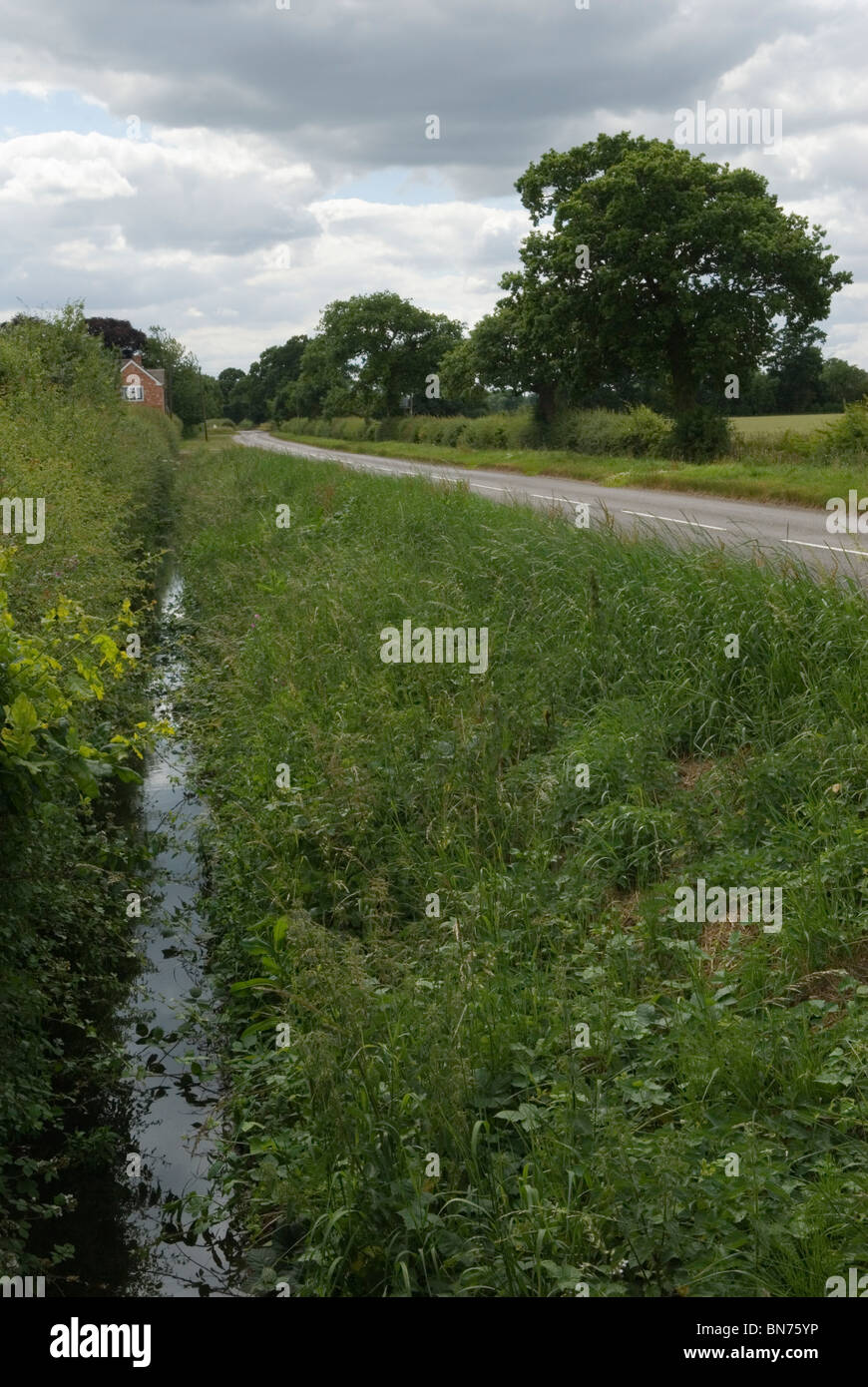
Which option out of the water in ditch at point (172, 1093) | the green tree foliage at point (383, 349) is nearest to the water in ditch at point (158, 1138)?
the water in ditch at point (172, 1093)

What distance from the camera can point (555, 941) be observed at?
5.47 meters

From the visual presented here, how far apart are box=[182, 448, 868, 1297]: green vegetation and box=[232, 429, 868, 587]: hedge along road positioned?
1.21 m

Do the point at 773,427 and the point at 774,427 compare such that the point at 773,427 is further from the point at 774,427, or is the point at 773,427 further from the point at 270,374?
the point at 270,374

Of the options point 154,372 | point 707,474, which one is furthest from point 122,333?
point 707,474

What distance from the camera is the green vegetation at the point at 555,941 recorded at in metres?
3.71

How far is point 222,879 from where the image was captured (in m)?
7.47

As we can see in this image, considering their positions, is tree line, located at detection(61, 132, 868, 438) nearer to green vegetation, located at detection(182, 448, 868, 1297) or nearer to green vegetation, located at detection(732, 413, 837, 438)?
green vegetation, located at detection(732, 413, 837, 438)

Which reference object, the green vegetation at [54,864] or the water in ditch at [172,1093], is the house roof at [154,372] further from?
the water in ditch at [172,1093]

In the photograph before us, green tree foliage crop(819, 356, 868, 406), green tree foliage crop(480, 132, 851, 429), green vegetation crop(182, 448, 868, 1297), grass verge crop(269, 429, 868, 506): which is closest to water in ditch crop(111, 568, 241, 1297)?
green vegetation crop(182, 448, 868, 1297)

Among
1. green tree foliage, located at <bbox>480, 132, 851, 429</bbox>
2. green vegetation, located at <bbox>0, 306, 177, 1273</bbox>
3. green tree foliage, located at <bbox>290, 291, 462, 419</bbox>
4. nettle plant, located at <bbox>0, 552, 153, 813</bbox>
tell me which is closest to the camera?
nettle plant, located at <bbox>0, 552, 153, 813</bbox>

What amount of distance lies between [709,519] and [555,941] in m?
11.9

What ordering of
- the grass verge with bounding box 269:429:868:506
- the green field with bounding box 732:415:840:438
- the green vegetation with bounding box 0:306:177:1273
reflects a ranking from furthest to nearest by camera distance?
the green field with bounding box 732:415:840:438, the grass verge with bounding box 269:429:868:506, the green vegetation with bounding box 0:306:177:1273

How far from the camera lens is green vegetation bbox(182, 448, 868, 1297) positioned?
12.2ft

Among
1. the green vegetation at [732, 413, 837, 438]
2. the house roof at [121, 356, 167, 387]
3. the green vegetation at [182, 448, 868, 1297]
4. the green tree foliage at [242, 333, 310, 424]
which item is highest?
the green tree foliage at [242, 333, 310, 424]
